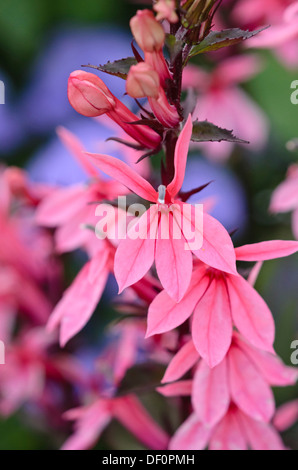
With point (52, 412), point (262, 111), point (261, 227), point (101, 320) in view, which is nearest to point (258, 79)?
point (262, 111)

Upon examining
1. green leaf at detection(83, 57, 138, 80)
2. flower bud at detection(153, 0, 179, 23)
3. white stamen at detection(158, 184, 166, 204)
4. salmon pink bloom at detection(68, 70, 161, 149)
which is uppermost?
flower bud at detection(153, 0, 179, 23)

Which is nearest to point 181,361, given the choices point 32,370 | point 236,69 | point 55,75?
point 32,370

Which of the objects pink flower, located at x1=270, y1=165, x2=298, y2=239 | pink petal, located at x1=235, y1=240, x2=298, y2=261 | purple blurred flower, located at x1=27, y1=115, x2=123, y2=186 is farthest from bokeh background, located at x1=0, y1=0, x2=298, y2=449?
pink petal, located at x1=235, y1=240, x2=298, y2=261

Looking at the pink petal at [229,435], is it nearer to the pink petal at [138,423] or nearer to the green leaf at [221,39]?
the pink petal at [138,423]

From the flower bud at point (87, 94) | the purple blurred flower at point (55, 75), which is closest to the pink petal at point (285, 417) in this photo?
the flower bud at point (87, 94)

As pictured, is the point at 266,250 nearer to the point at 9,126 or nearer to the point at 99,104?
the point at 99,104

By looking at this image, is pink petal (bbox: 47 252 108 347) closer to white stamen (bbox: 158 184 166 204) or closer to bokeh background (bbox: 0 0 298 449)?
white stamen (bbox: 158 184 166 204)
